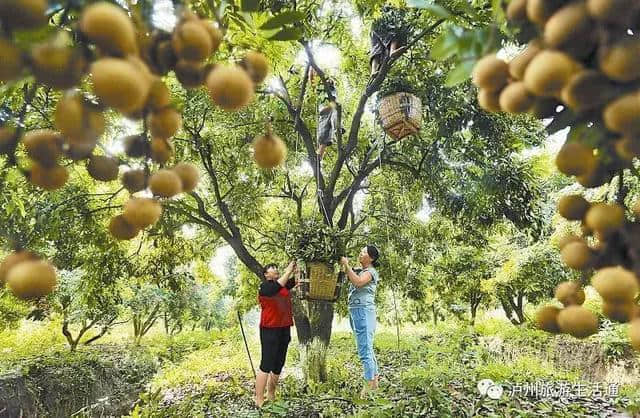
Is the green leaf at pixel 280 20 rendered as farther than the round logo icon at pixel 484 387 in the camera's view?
No

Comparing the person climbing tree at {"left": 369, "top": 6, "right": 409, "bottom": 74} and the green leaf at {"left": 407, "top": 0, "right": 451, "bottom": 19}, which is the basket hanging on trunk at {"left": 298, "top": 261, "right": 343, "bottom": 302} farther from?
the green leaf at {"left": 407, "top": 0, "right": 451, "bottom": 19}

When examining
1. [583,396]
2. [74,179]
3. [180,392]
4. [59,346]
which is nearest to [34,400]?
[180,392]

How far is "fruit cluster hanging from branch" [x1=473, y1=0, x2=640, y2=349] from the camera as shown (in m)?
0.36

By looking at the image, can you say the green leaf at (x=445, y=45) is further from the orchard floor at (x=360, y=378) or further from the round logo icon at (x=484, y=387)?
the round logo icon at (x=484, y=387)

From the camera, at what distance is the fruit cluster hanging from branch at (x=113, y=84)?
345 millimetres

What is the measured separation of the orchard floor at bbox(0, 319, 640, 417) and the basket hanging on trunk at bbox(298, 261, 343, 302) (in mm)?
585

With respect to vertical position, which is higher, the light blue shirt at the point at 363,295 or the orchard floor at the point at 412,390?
the light blue shirt at the point at 363,295

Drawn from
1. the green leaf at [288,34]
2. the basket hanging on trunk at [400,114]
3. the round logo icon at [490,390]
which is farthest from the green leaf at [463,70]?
the round logo icon at [490,390]

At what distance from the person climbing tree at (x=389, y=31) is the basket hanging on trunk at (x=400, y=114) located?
55 cm

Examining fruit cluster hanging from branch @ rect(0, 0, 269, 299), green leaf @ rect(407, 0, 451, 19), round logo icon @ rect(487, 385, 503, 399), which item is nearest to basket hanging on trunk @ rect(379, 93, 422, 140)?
round logo icon @ rect(487, 385, 503, 399)

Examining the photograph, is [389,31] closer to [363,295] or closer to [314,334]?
[363,295]

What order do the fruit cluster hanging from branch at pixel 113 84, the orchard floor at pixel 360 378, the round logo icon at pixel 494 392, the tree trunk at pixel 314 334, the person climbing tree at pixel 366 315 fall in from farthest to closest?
the tree trunk at pixel 314 334, the person climbing tree at pixel 366 315, the round logo icon at pixel 494 392, the orchard floor at pixel 360 378, the fruit cluster hanging from branch at pixel 113 84

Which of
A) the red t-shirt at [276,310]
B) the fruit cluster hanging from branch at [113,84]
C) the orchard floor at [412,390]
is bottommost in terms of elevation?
the orchard floor at [412,390]

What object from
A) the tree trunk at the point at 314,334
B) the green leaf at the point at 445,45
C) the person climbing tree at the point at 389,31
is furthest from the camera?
the tree trunk at the point at 314,334
